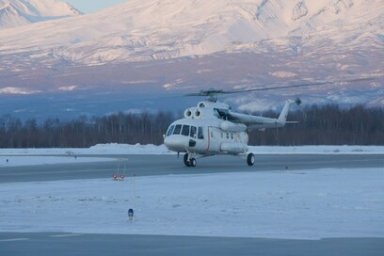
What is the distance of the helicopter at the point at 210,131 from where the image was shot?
4741 centimetres

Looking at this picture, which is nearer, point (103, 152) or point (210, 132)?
point (210, 132)

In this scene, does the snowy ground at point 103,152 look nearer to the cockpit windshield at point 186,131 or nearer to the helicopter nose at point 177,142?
the cockpit windshield at point 186,131

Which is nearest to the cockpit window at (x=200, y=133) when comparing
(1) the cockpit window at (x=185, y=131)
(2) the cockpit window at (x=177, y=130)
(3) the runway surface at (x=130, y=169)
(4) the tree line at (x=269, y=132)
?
(1) the cockpit window at (x=185, y=131)

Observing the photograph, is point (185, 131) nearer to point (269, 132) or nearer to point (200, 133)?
point (200, 133)

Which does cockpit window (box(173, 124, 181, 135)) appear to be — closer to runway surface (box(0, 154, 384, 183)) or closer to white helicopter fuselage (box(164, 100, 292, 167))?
white helicopter fuselage (box(164, 100, 292, 167))

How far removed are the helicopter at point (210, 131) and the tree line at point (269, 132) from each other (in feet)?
147

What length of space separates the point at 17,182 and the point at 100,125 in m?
96.8

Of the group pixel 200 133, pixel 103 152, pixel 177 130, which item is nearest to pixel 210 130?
pixel 200 133

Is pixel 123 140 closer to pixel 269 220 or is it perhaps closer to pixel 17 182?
pixel 17 182

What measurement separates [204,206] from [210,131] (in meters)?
22.1

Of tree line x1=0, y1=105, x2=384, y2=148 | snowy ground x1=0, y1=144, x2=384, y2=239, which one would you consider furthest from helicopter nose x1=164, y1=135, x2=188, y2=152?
tree line x1=0, y1=105, x2=384, y2=148

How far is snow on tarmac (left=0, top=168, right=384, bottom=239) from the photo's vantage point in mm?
21844

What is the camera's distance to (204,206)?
26.3 meters

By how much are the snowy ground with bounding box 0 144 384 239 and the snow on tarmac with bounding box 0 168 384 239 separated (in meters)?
0.02
